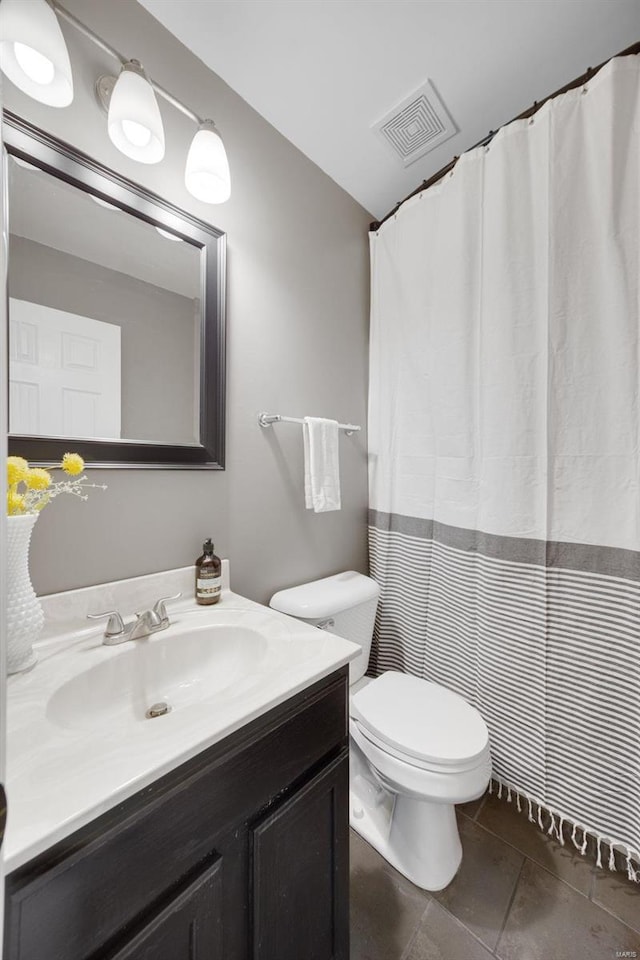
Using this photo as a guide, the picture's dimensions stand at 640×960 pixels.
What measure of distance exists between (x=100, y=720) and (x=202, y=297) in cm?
110

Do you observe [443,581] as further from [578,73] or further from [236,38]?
[236,38]

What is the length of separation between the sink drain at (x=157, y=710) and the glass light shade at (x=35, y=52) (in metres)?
1.35

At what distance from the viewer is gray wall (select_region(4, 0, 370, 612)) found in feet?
3.16

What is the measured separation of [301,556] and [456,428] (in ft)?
2.46

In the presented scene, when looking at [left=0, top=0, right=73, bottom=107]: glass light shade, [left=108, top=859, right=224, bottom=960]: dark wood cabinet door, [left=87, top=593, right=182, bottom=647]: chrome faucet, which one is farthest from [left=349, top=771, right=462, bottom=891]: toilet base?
[left=0, top=0, right=73, bottom=107]: glass light shade

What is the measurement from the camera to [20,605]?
0.76 m

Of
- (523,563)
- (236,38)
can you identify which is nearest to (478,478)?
(523,563)

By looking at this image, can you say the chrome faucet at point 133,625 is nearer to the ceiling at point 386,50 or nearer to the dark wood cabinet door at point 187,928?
the dark wood cabinet door at point 187,928

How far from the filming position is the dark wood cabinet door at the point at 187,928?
0.54 meters

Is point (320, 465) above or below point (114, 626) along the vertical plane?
above

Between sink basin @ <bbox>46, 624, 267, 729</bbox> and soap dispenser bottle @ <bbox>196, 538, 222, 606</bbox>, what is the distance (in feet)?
0.44

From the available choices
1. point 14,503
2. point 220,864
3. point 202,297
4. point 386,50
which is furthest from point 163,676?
point 386,50

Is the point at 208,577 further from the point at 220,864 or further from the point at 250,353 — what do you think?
the point at 250,353

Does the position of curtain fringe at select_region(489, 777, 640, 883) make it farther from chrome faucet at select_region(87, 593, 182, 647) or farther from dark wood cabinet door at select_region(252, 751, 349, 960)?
chrome faucet at select_region(87, 593, 182, 647)
